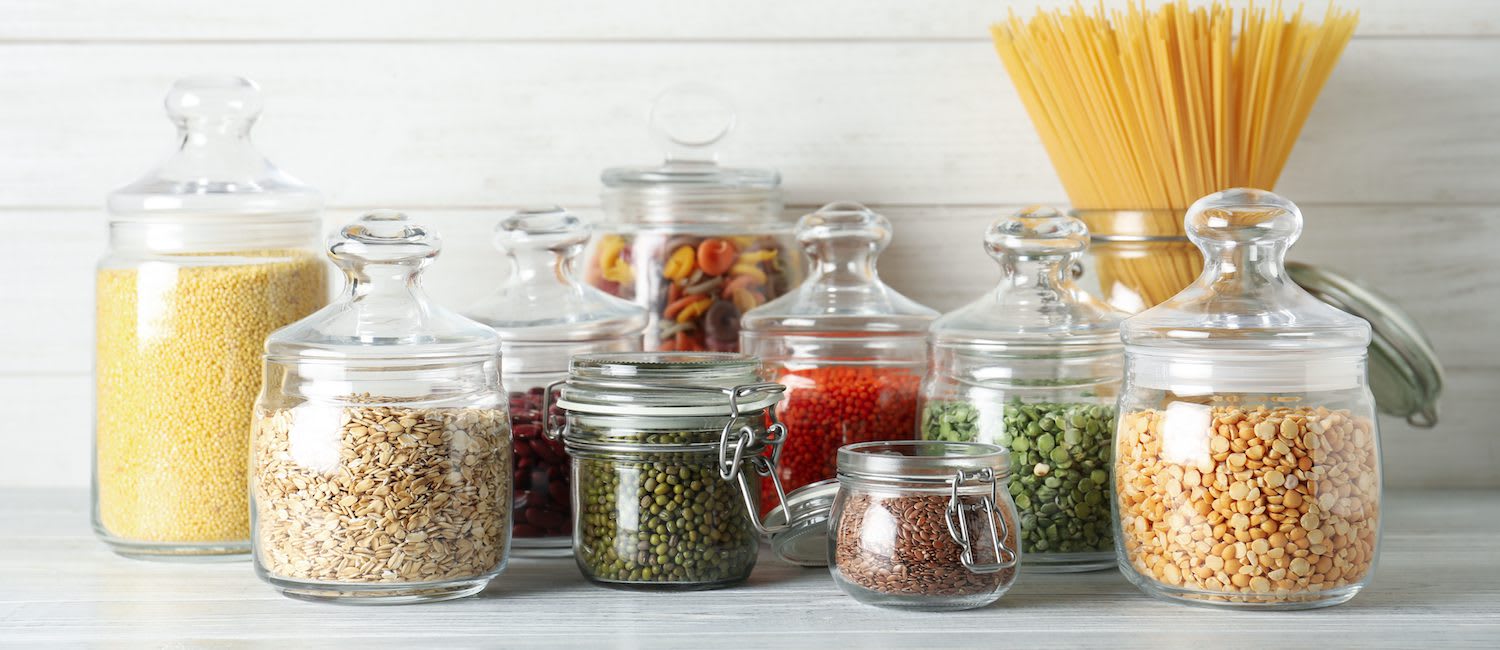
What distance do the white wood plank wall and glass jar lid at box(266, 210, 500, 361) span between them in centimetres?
38

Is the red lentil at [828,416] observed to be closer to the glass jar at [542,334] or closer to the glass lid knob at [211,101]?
the glass jar at [542,334]

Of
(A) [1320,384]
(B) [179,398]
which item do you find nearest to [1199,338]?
(A) [1320,384]

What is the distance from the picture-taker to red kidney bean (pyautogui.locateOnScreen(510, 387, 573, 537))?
93 cm

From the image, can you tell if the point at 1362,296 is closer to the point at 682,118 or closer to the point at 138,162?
the point at 682,118

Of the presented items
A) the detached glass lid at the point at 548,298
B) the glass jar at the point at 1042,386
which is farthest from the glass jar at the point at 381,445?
the glass jar at the point at 1042,386

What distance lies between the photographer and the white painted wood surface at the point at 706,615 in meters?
0.73

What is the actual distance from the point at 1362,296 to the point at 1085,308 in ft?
1.04

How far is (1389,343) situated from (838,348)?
1.56ft

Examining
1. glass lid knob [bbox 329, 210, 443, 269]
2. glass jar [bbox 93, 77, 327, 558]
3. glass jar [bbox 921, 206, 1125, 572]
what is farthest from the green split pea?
glass jar [bbox 93, 77, 327, 558]

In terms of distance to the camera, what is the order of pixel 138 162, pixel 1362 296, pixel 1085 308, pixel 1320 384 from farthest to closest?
1. pixel 138 162
2. pixel 1362 296
3. pixel 1085 308
4. pixel 1320 384

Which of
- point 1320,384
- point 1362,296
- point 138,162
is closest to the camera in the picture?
point 1320,384

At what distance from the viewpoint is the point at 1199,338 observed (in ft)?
2.60

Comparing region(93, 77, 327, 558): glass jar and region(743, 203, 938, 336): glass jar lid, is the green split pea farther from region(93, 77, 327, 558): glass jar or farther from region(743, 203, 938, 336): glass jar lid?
region(93, 77, 327, 558): glass jar

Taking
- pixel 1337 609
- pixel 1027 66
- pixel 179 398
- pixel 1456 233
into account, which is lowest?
pixel 1337 609
